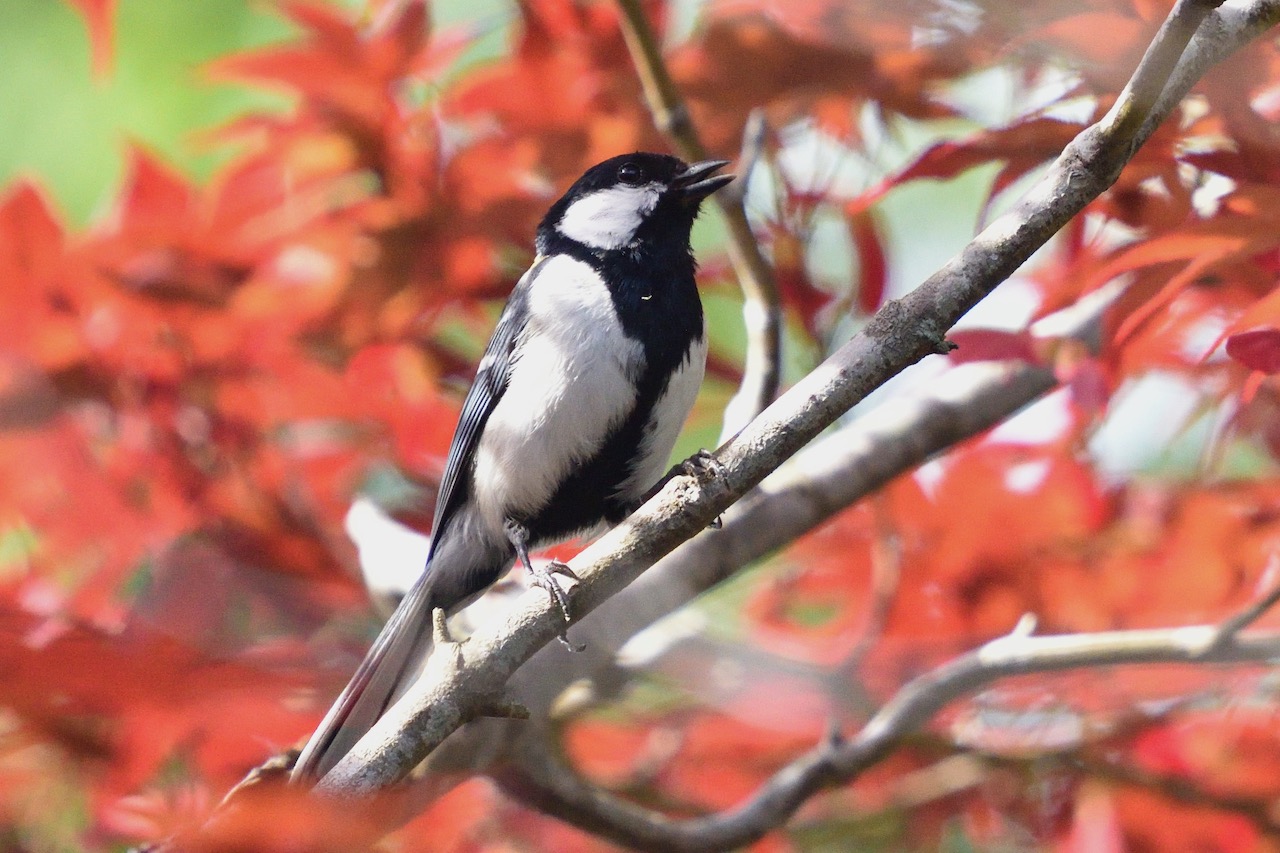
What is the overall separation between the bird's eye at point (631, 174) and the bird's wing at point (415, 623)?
21 centimetres

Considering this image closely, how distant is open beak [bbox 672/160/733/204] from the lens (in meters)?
1.92

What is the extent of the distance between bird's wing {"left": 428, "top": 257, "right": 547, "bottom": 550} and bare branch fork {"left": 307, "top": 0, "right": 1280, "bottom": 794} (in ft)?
2.49

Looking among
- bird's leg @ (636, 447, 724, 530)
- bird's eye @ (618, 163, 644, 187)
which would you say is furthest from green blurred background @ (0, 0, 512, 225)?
bird's leg @ (636, 447, 724, 530)

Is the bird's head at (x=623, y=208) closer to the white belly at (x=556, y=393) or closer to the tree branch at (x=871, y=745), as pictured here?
the white belly at (x=556, y=393)

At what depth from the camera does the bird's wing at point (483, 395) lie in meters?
2.06

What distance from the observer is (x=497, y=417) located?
6.73 ft

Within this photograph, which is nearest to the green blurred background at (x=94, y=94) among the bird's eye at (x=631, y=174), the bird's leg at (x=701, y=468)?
the bird's eye at (x=631, y=174)

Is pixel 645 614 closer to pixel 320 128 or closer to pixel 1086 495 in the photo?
pixel 1086 495

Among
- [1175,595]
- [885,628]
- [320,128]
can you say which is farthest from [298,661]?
[1175,595]

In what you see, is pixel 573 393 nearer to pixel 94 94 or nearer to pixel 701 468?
pixel 701 468

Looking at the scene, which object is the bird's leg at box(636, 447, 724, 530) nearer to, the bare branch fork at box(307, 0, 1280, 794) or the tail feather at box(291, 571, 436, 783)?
the bare branch fork at box(307, 0, 1280, 794)

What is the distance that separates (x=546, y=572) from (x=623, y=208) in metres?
0.78

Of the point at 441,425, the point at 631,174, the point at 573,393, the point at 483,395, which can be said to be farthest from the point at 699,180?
the point at 441,425

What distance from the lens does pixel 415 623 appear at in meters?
1.95
